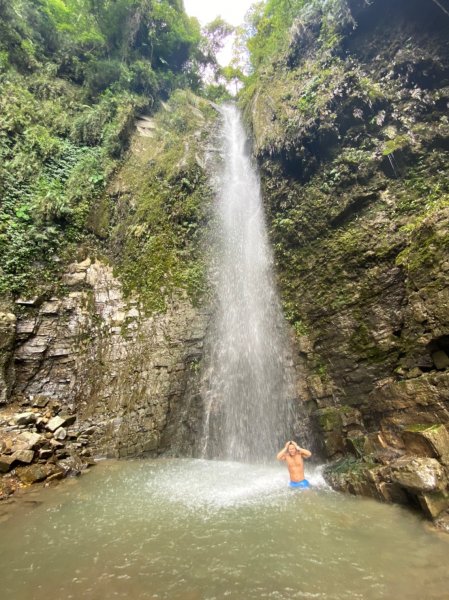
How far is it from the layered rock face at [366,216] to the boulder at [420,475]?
10 centimetres

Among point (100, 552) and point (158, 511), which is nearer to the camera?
point (100, 552)

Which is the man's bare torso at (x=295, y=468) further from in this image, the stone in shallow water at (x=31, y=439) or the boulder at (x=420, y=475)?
the stone in shallow water at (x=31, y=439)

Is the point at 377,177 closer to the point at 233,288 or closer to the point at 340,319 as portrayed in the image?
the point at 340,319

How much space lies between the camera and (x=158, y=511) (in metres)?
5.00

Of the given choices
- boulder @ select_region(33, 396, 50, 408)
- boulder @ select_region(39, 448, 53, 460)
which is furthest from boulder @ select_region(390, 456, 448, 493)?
boulder @ select_region(33, 396, 50, 408)

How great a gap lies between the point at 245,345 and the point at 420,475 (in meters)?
5.69

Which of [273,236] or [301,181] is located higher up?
[301,181]

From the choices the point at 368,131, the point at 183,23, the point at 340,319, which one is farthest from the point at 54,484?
the point at 183,23

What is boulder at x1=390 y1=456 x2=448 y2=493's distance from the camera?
437cm

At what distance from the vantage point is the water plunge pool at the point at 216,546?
3031 millimetres

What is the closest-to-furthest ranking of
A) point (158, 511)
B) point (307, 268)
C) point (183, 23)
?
point (158, 511), point (307, 268), point (183, 23)

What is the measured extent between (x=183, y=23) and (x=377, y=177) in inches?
803

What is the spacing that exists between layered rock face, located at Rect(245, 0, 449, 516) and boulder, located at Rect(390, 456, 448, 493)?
0.10 m

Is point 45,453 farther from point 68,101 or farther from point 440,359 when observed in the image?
point 68,101
